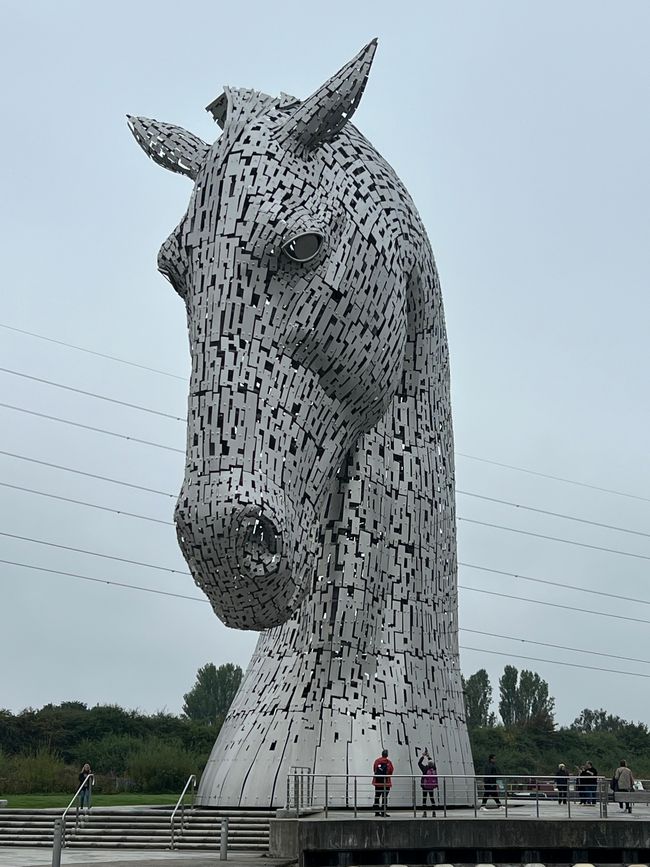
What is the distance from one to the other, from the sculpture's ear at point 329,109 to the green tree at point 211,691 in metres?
49.1

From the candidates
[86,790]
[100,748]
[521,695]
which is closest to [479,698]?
[521,695]

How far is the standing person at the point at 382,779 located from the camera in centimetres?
1402

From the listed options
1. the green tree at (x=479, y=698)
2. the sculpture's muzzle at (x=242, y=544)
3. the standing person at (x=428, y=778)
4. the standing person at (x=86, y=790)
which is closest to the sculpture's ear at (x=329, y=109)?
the sculpture's muzzle at (x=242, y=544)

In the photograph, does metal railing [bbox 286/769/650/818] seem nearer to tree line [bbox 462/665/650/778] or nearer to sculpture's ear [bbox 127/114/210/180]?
sculpture's ear [bbox 127/114/210/180]

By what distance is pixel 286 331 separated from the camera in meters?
13.9

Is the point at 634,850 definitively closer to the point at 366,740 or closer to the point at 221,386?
the point at 366,740

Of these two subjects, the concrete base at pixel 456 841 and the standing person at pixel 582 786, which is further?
the standing person at pixel 582 786

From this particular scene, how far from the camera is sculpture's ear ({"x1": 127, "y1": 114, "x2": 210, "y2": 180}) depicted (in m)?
15.6

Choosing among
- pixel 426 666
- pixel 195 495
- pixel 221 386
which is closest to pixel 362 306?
pixel 221 386

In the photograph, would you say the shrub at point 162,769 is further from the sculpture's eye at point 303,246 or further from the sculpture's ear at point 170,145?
the sculpture's eye at point 303,246

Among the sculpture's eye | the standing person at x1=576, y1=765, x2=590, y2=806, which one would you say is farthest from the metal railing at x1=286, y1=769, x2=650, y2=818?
the sculpture's eye

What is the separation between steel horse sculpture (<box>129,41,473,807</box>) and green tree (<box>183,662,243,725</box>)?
151 feet

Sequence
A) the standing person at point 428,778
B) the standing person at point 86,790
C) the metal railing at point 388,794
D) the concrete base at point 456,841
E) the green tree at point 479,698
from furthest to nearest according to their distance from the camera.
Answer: the green tree at point 479,698
the standing person at point 86,790
the standing person at point 428,778
the metal railing at point 388,794
the concrete base at point 456,841

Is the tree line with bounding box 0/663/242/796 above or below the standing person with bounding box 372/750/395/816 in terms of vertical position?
above
